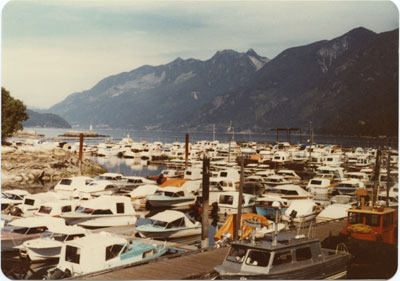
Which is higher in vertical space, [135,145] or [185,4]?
[185,4]

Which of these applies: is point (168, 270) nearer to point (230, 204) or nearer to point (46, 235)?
point (46, 235)

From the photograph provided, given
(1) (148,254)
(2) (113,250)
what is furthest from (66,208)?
(2) (113,250)

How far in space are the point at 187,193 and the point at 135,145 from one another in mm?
58731

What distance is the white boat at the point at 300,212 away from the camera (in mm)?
28020

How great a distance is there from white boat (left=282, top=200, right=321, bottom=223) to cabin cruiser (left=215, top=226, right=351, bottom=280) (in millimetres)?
13991

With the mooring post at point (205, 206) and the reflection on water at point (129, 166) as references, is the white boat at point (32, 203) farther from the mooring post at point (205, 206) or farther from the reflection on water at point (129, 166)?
the reflection on water at point (129, 166)

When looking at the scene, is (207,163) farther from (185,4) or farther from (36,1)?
(36,1)

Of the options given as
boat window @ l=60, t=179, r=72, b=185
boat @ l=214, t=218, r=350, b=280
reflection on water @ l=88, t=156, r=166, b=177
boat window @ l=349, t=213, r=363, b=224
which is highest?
boat window @ l=349, t=213, r=363, b=224

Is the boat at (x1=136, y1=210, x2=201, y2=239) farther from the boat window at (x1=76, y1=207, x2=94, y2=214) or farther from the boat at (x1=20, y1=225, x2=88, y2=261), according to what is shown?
the boat at (x1=20, y1=225, x2=88, y2=261)

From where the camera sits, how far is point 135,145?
92.0m

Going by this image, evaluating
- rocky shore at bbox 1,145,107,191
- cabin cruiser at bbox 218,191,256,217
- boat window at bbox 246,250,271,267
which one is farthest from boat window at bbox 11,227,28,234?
rocky shore at bbox 1,145,107,191

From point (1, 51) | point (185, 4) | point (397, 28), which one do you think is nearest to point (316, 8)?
point (397, 28)

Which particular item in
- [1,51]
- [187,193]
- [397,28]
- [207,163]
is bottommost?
[187,193]

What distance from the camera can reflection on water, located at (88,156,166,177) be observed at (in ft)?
209
